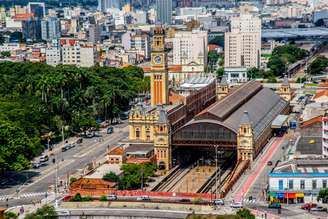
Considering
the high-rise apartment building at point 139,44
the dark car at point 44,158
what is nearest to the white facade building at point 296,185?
the dark car at point 44,158

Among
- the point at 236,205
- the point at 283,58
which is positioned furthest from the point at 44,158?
the point at 283,58

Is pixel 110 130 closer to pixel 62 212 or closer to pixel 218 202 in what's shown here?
pixel 218 202

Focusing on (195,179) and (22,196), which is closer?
(22,196)

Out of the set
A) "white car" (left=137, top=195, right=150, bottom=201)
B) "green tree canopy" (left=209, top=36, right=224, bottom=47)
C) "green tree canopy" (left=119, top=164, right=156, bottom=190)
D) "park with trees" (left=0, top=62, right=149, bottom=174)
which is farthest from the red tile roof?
"green tree canopy" (left=209, top=36, right=224, bottom=47)

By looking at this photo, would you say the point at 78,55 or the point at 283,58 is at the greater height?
the point at 78,55

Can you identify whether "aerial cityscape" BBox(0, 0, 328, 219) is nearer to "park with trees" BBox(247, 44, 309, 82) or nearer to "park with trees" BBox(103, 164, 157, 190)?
"park with trees" BBox(103, 164, 157, 190)

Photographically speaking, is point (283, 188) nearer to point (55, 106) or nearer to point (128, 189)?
point (128, 189)

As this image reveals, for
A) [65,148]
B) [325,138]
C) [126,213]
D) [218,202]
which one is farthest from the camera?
[65,148]

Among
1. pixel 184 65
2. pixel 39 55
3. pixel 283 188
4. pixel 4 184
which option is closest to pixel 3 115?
pixel 4 184
